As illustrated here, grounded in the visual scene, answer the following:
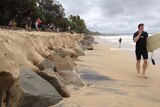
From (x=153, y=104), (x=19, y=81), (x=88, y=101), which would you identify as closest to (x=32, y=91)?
(x=19, y=81)

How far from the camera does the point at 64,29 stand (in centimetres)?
6488

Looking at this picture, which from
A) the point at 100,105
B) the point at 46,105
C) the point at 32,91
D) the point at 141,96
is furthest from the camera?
the point at 141,96

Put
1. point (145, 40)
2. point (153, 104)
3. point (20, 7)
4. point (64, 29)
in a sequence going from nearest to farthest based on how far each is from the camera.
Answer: point (153, 104)
point (145, 40)
point (20, 7)
point (64, 29)

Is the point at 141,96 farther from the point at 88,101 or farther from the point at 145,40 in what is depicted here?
the point at 145,40

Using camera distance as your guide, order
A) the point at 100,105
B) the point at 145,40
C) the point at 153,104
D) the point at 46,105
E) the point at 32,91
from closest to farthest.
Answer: the point at 32,91, the point at 46,105, the point at 100,105, the point at 153,104, the point at 145,40

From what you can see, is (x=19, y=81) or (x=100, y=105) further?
(x=100, y=105)

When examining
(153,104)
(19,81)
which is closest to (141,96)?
(153,104)

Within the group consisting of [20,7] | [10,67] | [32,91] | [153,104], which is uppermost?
[20,7]

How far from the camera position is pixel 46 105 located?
17.0ft

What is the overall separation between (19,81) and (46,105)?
2.14ft

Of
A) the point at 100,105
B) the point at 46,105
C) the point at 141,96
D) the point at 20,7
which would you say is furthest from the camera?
the point at 20,7

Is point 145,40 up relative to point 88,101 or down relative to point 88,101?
up

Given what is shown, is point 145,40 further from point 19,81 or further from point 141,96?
point 19,81

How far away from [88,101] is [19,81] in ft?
5.66
